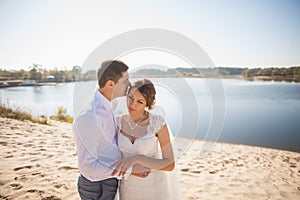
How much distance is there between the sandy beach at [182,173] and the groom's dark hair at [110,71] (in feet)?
A: 2.91

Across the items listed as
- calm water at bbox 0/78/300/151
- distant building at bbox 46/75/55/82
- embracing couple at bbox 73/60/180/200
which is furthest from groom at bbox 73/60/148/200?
distant building at bbox 46/75/55/82

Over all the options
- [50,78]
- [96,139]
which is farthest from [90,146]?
[50,78]

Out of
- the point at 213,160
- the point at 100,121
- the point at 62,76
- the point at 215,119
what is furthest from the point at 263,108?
the point at 62,76

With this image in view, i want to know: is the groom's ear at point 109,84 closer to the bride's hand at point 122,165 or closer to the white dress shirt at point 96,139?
the white dress shirt at point 96,139

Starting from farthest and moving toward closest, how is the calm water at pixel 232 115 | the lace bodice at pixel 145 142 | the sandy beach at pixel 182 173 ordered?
the sandy beach at pixel 182 173 < the calm water at pixel 232 115 < the lace bodice at pixel 145 142

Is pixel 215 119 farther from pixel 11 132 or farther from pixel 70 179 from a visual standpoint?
pixel 11 132

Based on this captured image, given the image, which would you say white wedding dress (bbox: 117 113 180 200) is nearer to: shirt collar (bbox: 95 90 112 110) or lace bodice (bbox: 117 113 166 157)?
lace bodice (bbox: 117 113 166 157)

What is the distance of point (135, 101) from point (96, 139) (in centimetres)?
47

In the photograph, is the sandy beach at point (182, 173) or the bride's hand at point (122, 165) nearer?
the bride's hand at point (122, 165)

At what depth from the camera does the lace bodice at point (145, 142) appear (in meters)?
1.92

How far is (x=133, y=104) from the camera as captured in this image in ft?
6.23

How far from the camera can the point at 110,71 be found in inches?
66.7

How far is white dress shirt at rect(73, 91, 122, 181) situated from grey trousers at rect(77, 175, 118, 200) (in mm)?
94

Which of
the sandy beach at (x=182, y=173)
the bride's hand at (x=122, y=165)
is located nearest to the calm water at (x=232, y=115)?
the sandy beach at (x=182, y=173)
